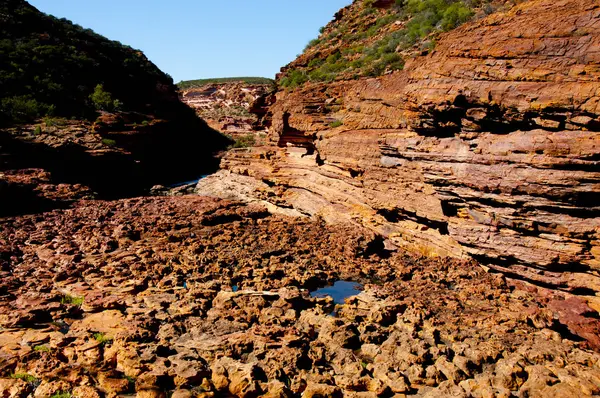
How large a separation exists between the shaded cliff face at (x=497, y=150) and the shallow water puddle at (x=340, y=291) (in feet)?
10.4

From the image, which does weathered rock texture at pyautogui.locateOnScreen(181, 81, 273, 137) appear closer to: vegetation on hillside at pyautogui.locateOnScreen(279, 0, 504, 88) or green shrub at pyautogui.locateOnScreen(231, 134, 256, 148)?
green shrub at pyautogui.locateOnScreen(231, 134, 256, 148)

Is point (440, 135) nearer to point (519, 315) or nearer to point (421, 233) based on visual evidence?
point (421, 233)

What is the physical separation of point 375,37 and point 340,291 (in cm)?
1983

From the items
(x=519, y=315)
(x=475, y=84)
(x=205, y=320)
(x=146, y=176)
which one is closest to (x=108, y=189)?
(x=146, y=176)

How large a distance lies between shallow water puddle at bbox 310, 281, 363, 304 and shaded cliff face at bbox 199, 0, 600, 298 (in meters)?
3.16

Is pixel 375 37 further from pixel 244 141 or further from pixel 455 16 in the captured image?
pixel 244 141

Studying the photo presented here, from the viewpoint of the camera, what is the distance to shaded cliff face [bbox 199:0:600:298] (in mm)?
9359

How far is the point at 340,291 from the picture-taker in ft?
36.5

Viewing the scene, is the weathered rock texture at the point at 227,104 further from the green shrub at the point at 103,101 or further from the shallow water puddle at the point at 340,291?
the shallow water puddle at the point at 340,291

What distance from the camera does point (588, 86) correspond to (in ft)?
30.2

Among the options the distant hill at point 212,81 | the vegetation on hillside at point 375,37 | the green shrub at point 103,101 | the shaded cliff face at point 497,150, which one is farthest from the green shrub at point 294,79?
the distant hill at point 212,81

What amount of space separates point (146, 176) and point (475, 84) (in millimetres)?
23592

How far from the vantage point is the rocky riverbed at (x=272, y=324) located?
266 inches

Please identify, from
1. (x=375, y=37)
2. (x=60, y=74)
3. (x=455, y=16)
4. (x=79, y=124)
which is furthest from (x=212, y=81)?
(x=455, y=16)
